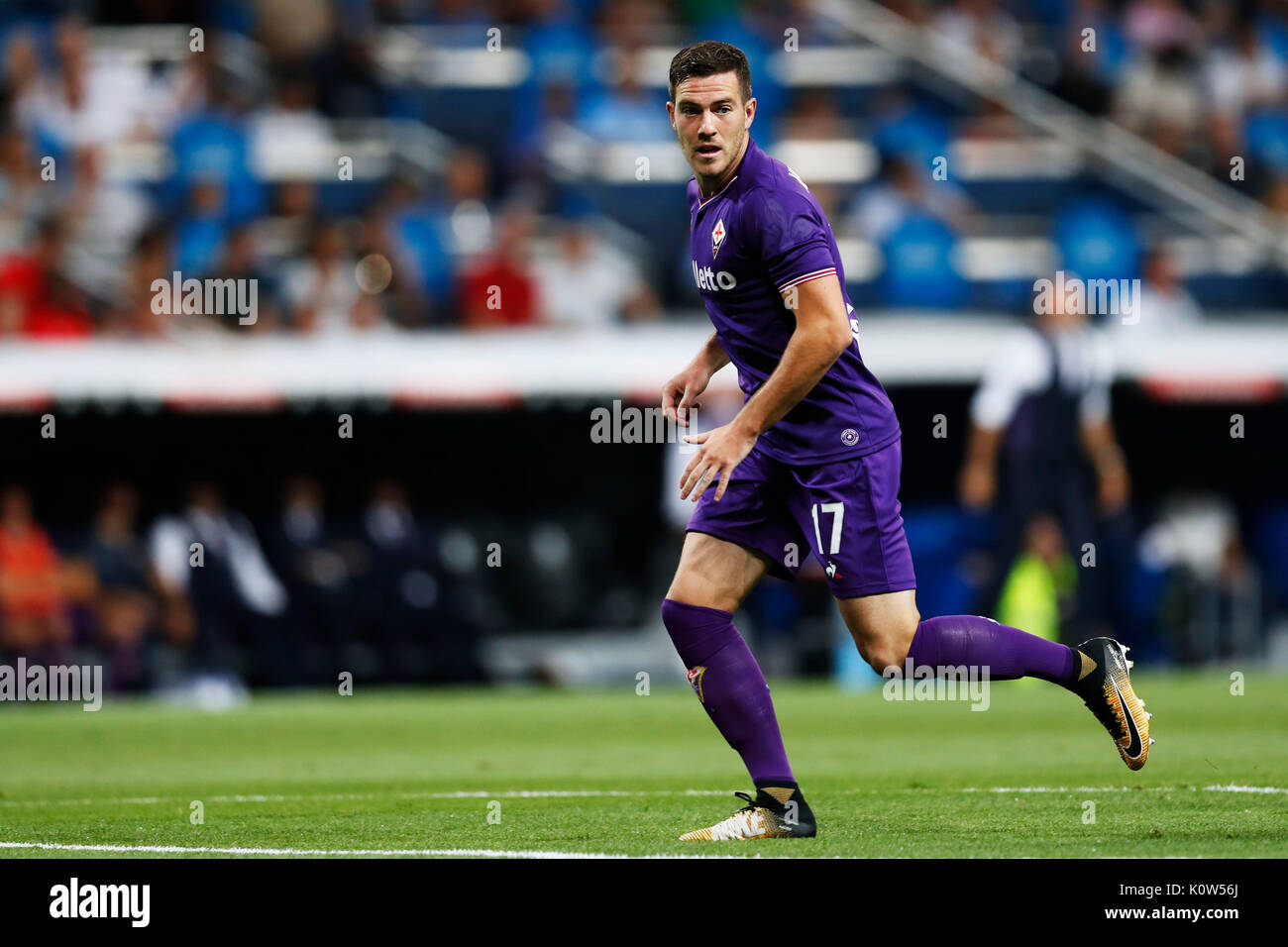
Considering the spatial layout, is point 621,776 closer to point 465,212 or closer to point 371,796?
point 371,796

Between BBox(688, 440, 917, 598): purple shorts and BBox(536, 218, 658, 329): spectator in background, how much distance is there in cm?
1041

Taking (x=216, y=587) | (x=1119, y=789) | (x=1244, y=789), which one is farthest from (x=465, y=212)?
(x=1244, y=789)

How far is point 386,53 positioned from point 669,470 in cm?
669

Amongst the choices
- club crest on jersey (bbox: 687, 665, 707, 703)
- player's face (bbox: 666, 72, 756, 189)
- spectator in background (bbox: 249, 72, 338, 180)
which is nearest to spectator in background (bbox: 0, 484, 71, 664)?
spectator in background (bbox: 249, 72, 338, 180)

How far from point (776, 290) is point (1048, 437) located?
8061mm

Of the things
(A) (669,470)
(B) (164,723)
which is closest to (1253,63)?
(A) (669,470)

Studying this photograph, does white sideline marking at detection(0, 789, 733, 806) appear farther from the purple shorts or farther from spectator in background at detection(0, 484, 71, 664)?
spectator in background at detection(0, 484, 71, 664)

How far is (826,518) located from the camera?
612cm

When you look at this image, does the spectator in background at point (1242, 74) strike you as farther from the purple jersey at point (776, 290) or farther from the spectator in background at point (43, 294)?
the purple jersey at point (776, 290)

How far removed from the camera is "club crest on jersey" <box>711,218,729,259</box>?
20.1 feet

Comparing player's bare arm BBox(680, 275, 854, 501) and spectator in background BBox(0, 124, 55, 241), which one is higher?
spectator in background BBox(0, 124, 55, 241)

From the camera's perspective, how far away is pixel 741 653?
6273mm
